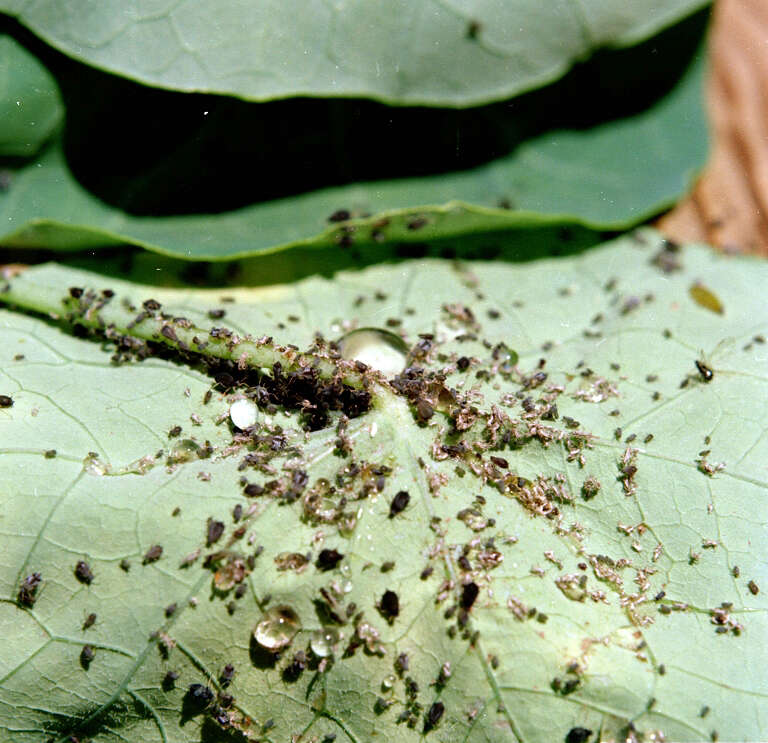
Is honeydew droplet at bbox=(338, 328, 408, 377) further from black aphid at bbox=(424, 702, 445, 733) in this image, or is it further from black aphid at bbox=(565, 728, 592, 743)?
black aphid at bbox=(565, 728, 592, 743)

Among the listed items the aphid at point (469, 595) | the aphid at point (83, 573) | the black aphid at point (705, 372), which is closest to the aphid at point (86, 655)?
the aphid at point (83, 573)

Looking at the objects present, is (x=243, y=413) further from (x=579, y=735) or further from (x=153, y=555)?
(x=579, y=735)

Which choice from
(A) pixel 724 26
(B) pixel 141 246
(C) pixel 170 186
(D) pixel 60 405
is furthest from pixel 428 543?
(A) pixel 724 26

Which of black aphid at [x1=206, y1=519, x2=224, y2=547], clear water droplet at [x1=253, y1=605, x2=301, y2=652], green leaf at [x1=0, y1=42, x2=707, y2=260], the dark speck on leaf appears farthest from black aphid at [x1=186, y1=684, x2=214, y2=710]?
the dark speck on leaf

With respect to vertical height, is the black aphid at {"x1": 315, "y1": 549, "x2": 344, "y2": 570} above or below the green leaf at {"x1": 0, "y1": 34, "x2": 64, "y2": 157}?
below

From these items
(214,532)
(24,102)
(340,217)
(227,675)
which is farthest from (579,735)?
(24,102)

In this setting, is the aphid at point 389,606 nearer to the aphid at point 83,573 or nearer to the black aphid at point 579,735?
the black aphid at point 579,735
